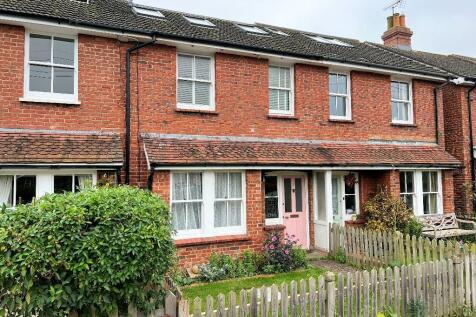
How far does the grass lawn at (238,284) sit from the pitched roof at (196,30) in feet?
20.8

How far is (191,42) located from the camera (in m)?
9.98

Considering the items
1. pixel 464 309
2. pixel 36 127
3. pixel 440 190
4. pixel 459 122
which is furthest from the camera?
pixel 459 122

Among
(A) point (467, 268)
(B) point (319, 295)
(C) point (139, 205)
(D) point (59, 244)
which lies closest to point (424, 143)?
(A) point (467, 268)

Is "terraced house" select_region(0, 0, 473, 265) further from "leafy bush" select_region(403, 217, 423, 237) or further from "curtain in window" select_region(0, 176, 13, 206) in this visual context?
"leafy bush" select_region(403, 217, 423, 237)

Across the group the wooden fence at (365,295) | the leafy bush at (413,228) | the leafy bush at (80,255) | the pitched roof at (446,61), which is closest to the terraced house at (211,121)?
the leafy bush at (413,228)

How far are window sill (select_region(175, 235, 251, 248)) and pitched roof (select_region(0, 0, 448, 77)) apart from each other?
17.6ft

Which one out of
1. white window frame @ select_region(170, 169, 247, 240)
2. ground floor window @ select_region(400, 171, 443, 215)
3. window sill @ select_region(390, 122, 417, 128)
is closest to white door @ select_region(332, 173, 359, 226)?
ground floor window @ select_region(400, 171, 443, 215)

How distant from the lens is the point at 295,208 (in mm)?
11766

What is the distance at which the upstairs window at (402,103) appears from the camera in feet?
45.7

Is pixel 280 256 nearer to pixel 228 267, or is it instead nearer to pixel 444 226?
pixel 228 267

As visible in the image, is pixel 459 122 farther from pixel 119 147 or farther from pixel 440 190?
pixel 119 147

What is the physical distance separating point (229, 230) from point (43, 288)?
616 centimetres

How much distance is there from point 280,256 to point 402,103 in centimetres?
832

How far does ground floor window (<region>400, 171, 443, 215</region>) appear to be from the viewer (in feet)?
43.2
